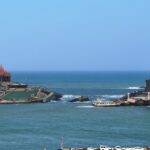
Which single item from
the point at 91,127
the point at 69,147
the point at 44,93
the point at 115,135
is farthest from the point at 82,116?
the point at 44,93

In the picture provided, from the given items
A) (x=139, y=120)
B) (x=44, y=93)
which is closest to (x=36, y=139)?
(x=139, y=120)

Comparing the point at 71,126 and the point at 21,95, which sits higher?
the point at 21,95

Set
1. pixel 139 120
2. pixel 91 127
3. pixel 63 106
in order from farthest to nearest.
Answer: pixel 63 106 < pixel 139 120 < pixel 91 127

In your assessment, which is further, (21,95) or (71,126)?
(21,95)

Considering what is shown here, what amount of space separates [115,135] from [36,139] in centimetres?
706

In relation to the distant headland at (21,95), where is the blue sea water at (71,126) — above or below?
below

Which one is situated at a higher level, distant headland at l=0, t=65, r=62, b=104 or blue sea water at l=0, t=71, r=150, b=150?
distant headland at l=0, t=65, r=62, b=104

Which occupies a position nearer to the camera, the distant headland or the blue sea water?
the blue sea water

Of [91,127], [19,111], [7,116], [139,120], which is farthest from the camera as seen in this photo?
[19,111]

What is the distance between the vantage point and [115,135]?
207 feet

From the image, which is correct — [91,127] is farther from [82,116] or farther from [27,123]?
[82,116]

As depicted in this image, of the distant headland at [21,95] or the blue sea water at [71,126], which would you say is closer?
the blue sea water at [71,126]

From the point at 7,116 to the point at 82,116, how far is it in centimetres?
855

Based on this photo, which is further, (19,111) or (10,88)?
(10,88)
